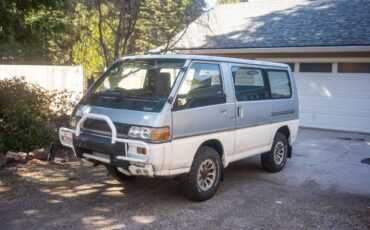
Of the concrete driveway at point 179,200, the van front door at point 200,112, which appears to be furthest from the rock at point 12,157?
the van front door at point 200,112

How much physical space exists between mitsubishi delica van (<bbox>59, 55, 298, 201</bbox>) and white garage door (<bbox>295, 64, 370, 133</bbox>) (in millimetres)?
7168

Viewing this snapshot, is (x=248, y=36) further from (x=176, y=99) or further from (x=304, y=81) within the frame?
(x=176, y=99)

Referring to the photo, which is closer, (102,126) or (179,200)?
(102,126)

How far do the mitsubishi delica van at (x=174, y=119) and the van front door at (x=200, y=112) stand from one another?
0.01 m

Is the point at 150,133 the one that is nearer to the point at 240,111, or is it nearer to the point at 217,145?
the point at 217,145

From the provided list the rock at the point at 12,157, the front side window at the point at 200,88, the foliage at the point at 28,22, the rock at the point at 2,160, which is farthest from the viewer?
the foliage at the point at 28,22

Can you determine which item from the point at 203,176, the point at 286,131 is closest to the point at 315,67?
the point at 286,131

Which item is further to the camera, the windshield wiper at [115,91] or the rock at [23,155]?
the rock at [23,155]

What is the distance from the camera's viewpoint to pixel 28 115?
8.18m

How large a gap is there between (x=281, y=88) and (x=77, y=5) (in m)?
6.47

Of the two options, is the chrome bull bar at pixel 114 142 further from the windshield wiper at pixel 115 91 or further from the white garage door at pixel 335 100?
the white garage door at pixel 335 100

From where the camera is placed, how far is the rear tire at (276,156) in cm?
759

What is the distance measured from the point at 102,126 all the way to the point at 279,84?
3.91 meters

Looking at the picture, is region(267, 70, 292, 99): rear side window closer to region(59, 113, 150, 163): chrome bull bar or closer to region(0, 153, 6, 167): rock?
region(59, 113, 150, 163): chrome bull bar
